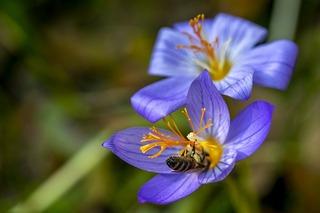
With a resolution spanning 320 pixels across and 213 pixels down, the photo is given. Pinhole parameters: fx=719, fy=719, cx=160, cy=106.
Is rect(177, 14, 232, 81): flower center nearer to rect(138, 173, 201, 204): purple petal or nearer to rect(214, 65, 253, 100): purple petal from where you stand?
rect(214, 65, 253, 100): purple petal

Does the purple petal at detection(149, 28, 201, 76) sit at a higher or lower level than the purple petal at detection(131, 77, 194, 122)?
higher

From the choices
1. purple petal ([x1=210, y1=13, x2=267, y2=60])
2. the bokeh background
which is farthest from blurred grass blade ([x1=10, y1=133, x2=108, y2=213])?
purple petal ([x1=210, y1=13, x2=267, y2=60])

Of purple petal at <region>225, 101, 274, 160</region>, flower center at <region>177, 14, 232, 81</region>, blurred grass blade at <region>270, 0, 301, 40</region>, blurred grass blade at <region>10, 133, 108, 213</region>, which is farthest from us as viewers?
blurred grass blade at <region>270, 0, 301, 40</region>

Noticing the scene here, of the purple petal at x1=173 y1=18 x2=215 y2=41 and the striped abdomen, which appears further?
the purple petal at x1=173 y1=18 x2=215 y2=41

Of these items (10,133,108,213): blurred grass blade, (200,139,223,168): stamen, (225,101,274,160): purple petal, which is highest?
(225,101,274,160): purple petal

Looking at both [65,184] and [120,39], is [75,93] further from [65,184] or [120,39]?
[65,184]

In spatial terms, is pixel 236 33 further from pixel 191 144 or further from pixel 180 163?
pixel 180 163

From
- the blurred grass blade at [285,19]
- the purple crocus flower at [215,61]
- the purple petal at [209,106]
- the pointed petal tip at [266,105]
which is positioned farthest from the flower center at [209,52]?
the blurred grass blade at [285,19]

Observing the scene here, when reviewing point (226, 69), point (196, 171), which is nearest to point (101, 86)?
point (226, 69)

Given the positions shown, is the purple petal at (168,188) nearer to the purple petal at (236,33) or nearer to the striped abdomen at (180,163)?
the striped abdomen at (180,163)
